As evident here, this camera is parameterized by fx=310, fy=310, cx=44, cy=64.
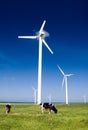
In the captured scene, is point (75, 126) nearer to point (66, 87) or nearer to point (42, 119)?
point (42, 119)

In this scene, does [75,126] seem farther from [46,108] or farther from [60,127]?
[46,108]


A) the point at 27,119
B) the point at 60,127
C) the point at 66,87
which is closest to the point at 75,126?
the point at 60,127

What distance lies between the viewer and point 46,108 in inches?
1741

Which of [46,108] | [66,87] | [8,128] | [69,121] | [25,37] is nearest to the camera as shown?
[8,128]

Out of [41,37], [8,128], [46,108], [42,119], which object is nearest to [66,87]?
[41,37]

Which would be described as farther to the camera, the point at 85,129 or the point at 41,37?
the point at 41,37

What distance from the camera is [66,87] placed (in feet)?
323

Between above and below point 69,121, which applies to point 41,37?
above

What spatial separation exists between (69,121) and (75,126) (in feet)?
7.45

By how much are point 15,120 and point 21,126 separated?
3.24 metres

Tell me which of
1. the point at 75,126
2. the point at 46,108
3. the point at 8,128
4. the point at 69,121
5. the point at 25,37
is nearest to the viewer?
the point at 8,128

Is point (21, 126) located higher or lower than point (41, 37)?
lower

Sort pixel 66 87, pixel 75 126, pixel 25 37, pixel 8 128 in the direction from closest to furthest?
pixel 8 128, pixel 75 126, pixel 25 37, pixel 66 87

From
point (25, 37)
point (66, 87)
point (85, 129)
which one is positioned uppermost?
point (25, 37)
